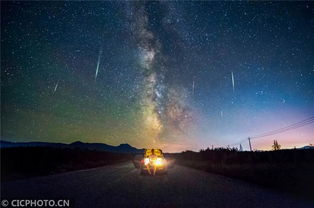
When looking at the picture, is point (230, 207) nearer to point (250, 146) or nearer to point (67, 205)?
point (67, 205)

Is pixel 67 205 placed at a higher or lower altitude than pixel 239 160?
lower

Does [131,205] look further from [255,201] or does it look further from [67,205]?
[255,201]

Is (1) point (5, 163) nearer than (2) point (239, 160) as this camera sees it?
Yes

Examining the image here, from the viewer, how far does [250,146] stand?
3590 inches

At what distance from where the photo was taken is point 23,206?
19.4 feet

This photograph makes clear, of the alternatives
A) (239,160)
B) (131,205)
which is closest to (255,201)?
(131,205)

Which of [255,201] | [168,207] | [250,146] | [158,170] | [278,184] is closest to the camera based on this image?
[168,207]

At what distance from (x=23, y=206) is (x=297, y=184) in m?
10.9

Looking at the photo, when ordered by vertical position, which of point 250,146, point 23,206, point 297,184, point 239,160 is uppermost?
point 250,146

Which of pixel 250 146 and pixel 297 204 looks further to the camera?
pixel 250 146

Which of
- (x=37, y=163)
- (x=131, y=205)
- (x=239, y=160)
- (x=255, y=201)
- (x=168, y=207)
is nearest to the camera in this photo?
(x=168, y=207)

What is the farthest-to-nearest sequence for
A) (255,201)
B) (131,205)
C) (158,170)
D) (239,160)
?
1. (239,160)
2. (158,170)
3. (255,201)
4. (131,205)

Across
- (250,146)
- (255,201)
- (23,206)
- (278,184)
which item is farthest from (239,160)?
(250,146)

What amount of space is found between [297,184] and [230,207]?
246 inches
